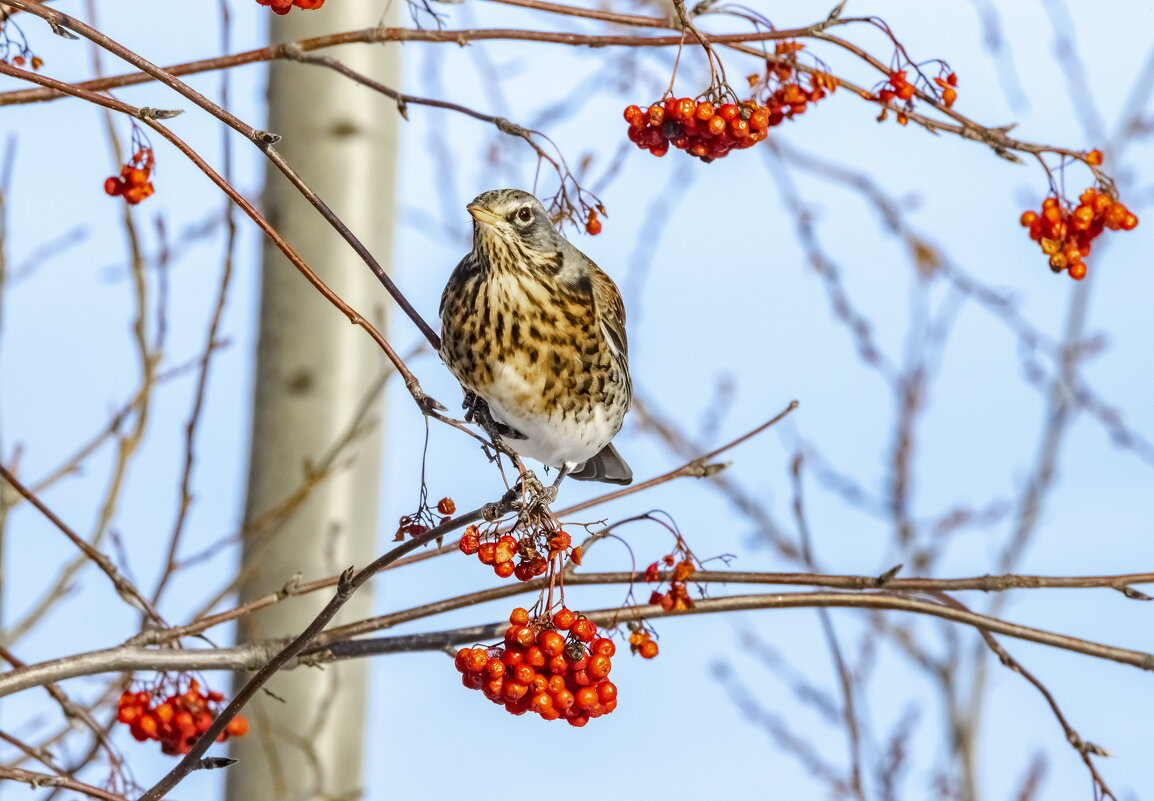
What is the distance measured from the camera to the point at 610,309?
288 cm

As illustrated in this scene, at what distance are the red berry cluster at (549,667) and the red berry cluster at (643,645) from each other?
0.32 metres

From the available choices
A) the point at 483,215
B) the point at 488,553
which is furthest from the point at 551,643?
the point at 483,215

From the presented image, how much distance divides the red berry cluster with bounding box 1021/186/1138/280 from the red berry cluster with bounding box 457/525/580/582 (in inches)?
49.0

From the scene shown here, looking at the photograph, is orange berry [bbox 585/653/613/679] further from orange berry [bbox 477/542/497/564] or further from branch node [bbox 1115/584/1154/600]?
branch node [bbox 1115/584/1154/600]

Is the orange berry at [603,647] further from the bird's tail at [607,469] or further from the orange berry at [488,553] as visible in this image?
the bird's tail at [607,469]

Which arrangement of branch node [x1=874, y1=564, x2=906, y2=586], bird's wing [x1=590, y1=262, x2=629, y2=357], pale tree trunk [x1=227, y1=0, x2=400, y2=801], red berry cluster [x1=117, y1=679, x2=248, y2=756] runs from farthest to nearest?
pale tree trunk [x1=227, y1=0, x2=400, y2=801]
bird's wing [x1=590, y1=262, x2=629, y2=357]
red berry cluster [x1=117, y1=679, x2=248, y2=756]
branch node [x1=874, y1=564, x2=906, y2=586]

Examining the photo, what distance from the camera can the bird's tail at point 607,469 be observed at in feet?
10.7

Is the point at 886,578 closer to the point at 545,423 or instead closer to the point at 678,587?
the point at 678,587

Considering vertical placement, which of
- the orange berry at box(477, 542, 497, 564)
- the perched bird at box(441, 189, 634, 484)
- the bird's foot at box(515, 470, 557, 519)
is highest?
the perched bird at box(441, 189, 634, 484)

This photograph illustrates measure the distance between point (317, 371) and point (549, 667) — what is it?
5.88 ft

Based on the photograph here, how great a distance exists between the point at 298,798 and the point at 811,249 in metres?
2.74

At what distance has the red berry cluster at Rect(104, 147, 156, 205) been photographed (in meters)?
2.37

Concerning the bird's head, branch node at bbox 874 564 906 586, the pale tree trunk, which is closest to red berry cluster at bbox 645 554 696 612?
branch node at bbox 874 564 906 586

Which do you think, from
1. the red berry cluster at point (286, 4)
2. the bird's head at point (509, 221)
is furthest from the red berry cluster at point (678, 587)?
the red berry cluster at point (286, 4)
